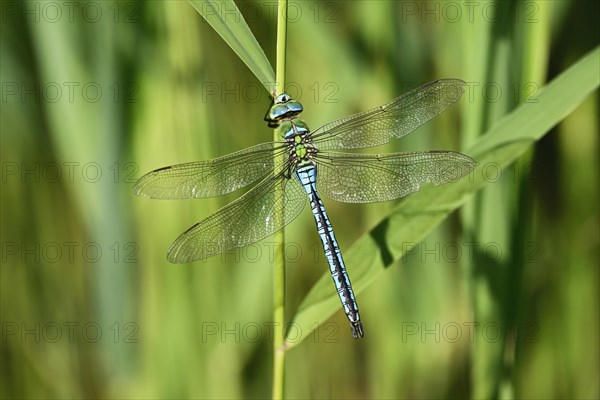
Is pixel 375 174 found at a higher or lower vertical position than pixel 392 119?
lower

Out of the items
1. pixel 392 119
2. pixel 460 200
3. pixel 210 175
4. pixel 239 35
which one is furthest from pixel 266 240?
pixel 239 35

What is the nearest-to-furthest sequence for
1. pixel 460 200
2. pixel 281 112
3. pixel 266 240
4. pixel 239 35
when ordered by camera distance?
pixel 239 35, pixel 460 200, pixel 281 112, pixel 266 240

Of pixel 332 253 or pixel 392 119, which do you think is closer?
pixel 332 253

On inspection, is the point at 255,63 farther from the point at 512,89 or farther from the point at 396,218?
the point at 512,89

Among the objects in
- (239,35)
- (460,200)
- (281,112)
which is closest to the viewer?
(239,35)

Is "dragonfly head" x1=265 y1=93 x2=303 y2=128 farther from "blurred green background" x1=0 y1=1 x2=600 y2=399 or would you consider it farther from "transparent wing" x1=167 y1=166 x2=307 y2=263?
"blurred green background" x1=0 y1=1 x2=600 y2=399

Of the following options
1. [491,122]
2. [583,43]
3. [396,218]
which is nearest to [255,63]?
[396,218]

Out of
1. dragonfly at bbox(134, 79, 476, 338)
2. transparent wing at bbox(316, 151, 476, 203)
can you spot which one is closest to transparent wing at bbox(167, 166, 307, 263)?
dragonfly at bbox(134, 79, 476, 338)

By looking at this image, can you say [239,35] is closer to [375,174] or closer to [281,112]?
[281,112]
